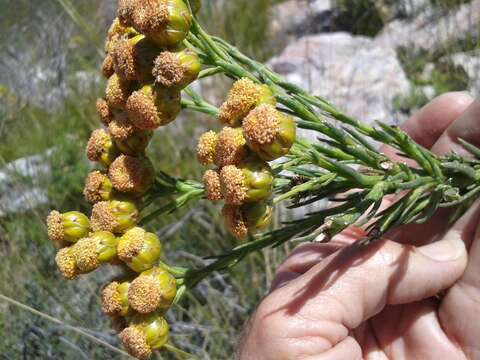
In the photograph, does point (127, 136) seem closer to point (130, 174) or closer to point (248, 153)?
point (130, 174)

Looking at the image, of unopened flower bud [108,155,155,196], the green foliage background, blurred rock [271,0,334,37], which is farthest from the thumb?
blurred rock [271,0,334,37]

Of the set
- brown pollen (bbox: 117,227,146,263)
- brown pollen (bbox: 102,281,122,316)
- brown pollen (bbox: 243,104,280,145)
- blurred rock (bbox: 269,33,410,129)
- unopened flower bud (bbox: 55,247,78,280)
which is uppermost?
brown pollen (bbox: 243,104,280,145)

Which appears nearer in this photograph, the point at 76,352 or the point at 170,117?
the point at 170,117

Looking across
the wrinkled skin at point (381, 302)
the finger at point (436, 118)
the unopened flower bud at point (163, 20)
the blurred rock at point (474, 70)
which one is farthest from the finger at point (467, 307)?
the blurred rock at point (474, 70)

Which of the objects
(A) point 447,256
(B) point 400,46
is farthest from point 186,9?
(B) point 400,46

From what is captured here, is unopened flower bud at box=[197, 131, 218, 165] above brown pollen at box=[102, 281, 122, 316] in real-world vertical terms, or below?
above

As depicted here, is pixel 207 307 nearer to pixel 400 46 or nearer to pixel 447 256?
pixel 447 256

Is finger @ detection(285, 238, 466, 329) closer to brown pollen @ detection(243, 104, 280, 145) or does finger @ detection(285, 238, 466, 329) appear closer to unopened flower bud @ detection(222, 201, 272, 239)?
unopened flower bud @ detection(222, 201, 272, 239)
